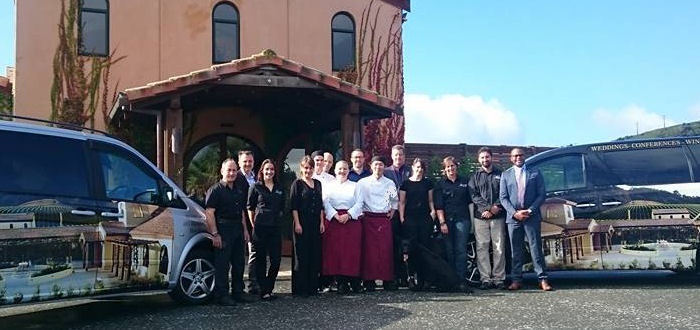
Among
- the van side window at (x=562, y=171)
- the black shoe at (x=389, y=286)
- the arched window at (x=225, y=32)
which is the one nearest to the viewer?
the black shoe at (x=389, y=286)

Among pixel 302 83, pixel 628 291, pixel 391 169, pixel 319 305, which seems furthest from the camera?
pixel 302 83

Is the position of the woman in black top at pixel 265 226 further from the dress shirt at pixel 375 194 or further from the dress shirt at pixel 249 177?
the dress shirt at pixel 375 194

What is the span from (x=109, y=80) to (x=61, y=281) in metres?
8.42

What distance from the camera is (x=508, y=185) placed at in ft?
25.7

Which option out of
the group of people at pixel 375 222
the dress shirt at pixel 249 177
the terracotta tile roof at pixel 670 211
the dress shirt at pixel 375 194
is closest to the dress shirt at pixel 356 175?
the group of people at pixel 375 222

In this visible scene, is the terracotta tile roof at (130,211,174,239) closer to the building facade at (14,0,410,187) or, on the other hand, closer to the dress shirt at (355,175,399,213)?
the dress shirt at (355,175,399,213)

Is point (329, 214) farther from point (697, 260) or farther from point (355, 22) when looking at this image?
point (355, 22)

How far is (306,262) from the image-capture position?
752 cm

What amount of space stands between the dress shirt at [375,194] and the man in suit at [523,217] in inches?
56.7

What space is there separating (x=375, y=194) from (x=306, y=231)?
0.97 meters

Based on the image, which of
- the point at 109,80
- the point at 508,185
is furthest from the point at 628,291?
the point at 109,80

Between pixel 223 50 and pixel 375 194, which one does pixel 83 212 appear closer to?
pixel 375 194

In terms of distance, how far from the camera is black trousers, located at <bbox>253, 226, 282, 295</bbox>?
23.8 ft

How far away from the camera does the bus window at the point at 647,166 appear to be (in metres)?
8.00
